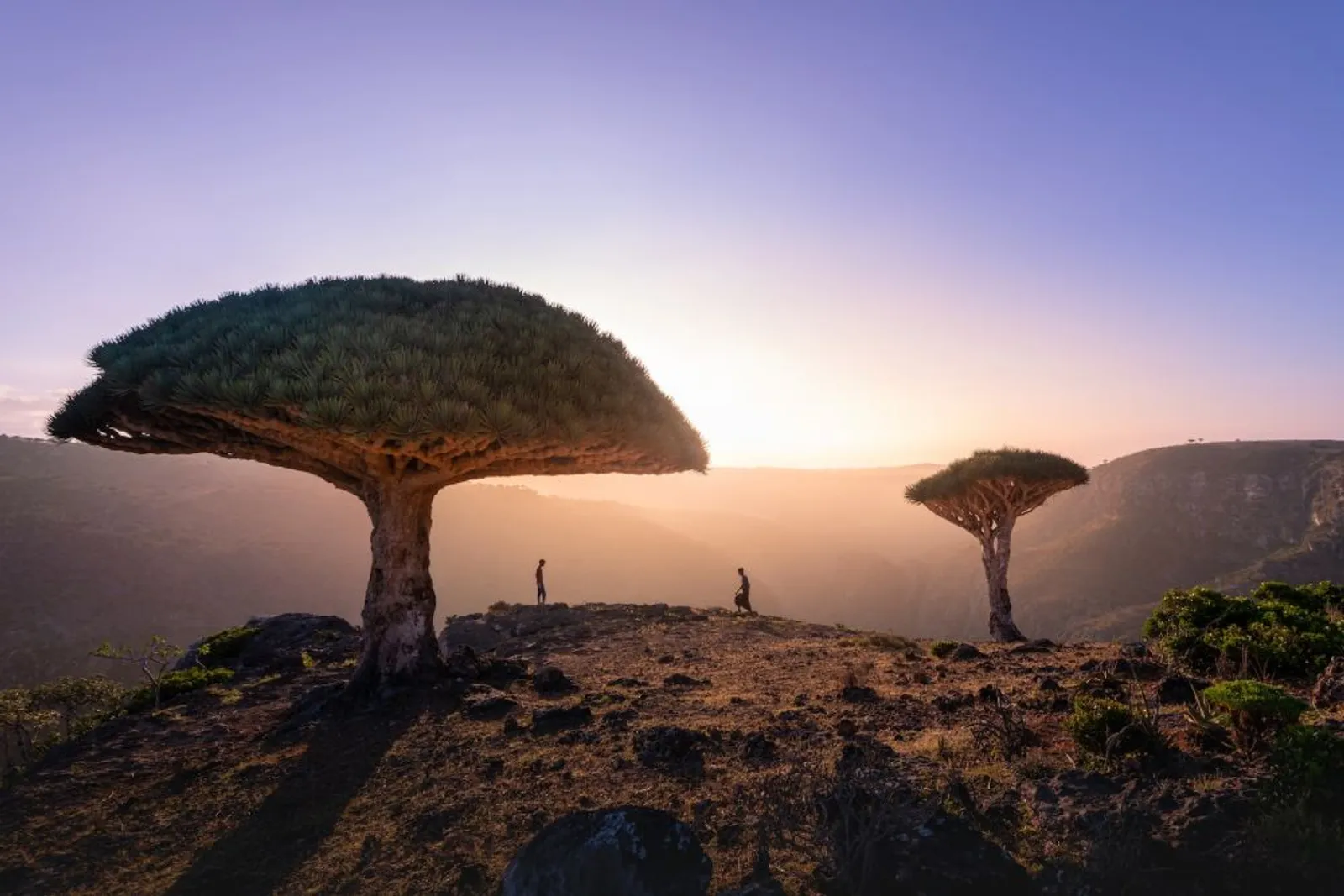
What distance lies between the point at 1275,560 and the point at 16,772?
10090 centimetres

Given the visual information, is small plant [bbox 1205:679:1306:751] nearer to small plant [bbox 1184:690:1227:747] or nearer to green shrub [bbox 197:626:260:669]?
small plant [bbox 1184:690:1227:747]

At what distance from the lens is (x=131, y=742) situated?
36.9 feet

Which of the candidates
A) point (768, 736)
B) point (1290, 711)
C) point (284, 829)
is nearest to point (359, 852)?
point (284, 829)

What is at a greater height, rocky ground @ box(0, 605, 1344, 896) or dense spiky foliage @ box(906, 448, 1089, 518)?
dense spiky foliage @ box(906, 448, 1089, 518)

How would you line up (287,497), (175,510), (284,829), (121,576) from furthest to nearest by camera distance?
(287,497) < (175,510) < (121,576) < (284,829)

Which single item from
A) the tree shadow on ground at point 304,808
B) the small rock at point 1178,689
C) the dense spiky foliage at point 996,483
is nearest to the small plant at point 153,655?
the tree shadow on ground at point 304,808

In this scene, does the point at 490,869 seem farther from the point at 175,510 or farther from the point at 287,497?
the point at 287,497

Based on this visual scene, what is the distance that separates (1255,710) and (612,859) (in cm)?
677

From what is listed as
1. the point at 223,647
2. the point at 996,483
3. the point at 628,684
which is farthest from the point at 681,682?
the point at 996,483

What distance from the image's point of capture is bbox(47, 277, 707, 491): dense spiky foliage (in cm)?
891

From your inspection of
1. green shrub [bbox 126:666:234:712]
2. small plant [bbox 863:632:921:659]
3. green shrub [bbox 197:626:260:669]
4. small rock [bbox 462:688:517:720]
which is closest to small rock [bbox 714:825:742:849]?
small rock [bbox 462:688:517:720]

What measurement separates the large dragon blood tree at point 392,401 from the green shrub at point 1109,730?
736 centimetres

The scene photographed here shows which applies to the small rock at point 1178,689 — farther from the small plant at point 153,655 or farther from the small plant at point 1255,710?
the small plant at point 153,655

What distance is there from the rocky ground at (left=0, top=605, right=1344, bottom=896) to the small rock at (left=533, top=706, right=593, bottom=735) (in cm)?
3
